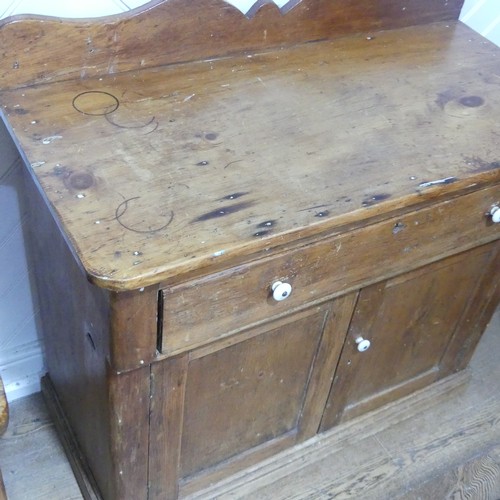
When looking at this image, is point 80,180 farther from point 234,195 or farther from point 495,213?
point 495,213

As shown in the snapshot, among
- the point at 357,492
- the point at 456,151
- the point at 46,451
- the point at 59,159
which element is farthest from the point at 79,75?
the point at 357,492

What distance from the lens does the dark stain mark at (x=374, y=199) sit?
3.00 ft

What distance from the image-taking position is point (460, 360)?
5.08ft

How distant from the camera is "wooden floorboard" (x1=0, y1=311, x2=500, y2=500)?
1379mm

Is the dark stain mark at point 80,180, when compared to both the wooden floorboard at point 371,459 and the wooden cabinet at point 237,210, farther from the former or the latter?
the wooden floorboard at point 371,459

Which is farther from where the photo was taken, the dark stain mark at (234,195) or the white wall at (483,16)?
the white wall at (483,16)

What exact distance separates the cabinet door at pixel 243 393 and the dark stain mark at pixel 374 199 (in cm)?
24

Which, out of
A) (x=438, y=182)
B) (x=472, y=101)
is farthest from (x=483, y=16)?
(x=438, y=182)

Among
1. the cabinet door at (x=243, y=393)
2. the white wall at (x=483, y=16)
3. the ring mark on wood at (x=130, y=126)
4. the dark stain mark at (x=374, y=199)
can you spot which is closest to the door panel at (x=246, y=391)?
the cabinet door at (x=243, y=393)

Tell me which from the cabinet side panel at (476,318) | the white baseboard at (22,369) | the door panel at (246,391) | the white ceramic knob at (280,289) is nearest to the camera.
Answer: the white ceramic knob at (280,289)

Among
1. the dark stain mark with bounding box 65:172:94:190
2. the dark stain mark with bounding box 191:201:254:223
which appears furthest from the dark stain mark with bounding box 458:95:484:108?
the dark stain mark with bounding box 65:172:94:190

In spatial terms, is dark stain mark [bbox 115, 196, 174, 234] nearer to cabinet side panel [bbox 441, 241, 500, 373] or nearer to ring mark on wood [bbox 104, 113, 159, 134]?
ring mark on wood [bbox 104, 113, 159, 134]

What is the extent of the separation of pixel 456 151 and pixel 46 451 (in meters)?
1.01

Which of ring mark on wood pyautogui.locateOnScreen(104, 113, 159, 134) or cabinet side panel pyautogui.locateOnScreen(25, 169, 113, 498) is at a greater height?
ring mark on wood pyautogui.locateOnScreen(104, 113, 159, 134)
